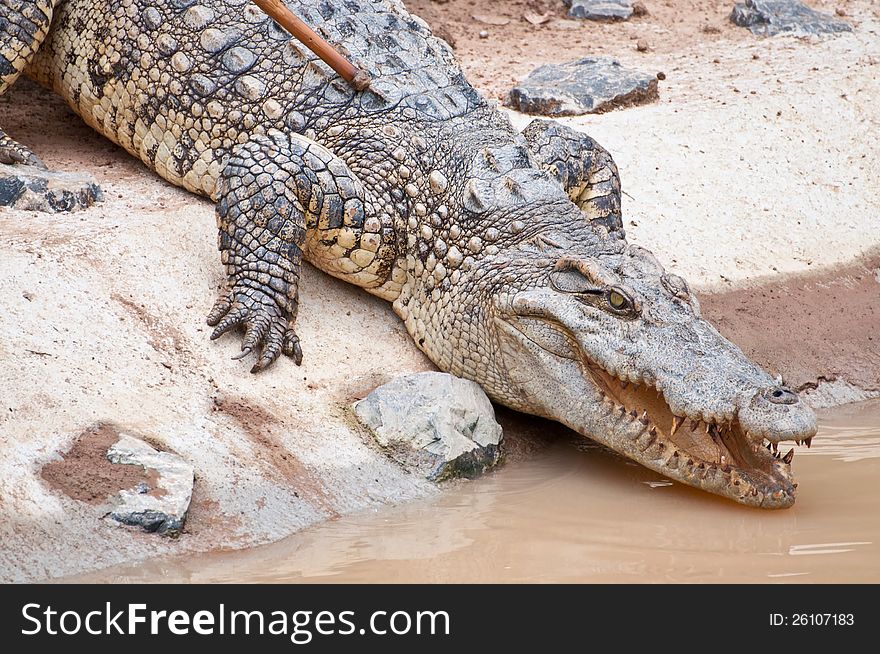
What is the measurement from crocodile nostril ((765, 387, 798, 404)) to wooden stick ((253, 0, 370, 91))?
2595 mm

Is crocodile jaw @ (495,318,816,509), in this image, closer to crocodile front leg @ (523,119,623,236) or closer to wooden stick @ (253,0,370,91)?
crocodile front leg @ (523,119,623,236)

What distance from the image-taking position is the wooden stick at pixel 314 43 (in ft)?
19.0

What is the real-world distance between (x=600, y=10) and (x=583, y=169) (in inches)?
163

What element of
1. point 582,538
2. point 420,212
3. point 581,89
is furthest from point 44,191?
point 581,89

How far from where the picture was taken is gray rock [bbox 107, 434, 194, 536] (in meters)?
4.05

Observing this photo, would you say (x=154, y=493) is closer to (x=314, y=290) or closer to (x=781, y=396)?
(x=314, y=290)

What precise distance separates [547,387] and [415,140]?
1440 mm

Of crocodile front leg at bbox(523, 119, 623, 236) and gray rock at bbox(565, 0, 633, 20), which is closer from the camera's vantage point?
crocodile front leg at bbox(523, 119, 623, 236)

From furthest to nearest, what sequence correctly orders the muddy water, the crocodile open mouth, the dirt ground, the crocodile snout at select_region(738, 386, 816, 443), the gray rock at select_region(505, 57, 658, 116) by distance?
1. the dirt ground
2. the gray rock at select_region(505, 57, 658, 116)
3. the crocodile open mouth
4. the crocodile snout at select_region(738, 386, 816, 443)
5. the muddy water

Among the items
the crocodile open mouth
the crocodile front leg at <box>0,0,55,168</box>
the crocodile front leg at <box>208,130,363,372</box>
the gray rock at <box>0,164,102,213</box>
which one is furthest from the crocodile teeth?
the crocodile front leg at <box>0,0,55,168</box>

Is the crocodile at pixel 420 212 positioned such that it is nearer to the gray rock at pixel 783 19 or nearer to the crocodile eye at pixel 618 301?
the crocodile eye at pixel 618 301

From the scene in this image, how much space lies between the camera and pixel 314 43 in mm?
5824

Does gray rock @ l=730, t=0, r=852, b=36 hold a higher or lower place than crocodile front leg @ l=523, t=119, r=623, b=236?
lower

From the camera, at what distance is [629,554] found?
165 inches
